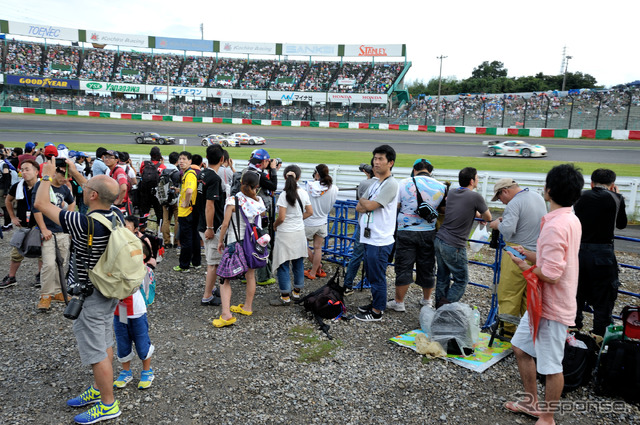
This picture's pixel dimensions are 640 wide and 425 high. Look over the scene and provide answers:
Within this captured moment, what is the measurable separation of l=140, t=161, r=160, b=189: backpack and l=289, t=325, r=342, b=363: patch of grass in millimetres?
4777

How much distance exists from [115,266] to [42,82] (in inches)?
2316

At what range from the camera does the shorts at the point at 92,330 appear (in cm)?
302

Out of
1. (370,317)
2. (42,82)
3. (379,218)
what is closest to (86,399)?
(370,317)

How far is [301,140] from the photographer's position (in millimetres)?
32812

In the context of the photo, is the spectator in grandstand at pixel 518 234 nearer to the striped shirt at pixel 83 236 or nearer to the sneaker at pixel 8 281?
the striped shirt at pixel 83 236

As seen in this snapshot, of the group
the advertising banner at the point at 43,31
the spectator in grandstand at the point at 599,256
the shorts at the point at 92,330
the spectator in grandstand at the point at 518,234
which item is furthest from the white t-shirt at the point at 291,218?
the advertising banner at the point at 43,31

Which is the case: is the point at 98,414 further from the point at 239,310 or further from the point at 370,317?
the point at 370,317

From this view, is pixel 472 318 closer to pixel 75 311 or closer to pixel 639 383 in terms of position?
pixel 639 383

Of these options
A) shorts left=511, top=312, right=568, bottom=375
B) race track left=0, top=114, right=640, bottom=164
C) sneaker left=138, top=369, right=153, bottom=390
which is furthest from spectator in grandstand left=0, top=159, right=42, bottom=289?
race track left=0, top=114, right=640, bottom=164

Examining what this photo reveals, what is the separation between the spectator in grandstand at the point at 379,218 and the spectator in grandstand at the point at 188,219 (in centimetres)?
289

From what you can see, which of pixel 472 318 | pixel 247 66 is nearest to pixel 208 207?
pixel 472 318

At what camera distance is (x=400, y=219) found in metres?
5.12

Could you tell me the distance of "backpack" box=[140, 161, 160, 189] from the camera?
26.3ft

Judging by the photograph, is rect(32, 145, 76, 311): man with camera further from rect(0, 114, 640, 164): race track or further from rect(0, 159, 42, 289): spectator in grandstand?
rect(0, 114, 640, 164): race track
